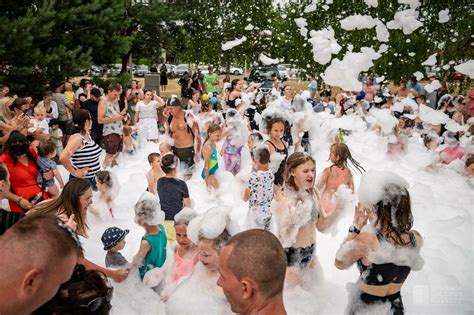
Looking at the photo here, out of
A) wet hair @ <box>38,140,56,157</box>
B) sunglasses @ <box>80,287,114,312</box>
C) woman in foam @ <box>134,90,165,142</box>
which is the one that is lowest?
woman in foam @ <box>134,90,165,142</box>

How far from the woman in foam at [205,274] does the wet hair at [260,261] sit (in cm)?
113

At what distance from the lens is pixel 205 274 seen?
3.06 metres

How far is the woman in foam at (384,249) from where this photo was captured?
2590mm

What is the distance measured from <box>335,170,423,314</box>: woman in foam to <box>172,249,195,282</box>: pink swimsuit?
3.63 ft

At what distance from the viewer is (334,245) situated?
4.95 meters

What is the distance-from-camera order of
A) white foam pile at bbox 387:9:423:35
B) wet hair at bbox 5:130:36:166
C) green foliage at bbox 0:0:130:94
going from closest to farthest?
wet hair at bbox 5:130:36:166 < green foliage at bbox 0:0:130:94 < white foam pile at bbox 387:9:423:35

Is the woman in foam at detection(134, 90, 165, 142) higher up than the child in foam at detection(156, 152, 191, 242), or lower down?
lower down

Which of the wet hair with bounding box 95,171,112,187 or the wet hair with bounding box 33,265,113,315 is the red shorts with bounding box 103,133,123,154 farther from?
the wet hair with bounding box 33,265,113,315

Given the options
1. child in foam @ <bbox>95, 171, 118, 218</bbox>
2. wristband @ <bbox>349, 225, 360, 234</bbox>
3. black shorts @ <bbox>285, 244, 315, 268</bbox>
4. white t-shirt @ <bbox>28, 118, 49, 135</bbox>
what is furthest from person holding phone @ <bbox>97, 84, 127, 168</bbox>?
wristband @ <bbox>349, 225, 360, 234</bbox>

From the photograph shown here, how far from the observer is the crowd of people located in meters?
1.75

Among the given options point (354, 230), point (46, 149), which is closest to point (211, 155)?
point (46, 149)

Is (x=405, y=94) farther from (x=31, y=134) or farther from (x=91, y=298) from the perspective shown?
(x=91, y=298)

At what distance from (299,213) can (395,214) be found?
0.99 m

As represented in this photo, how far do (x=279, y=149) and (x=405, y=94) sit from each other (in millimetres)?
7140
